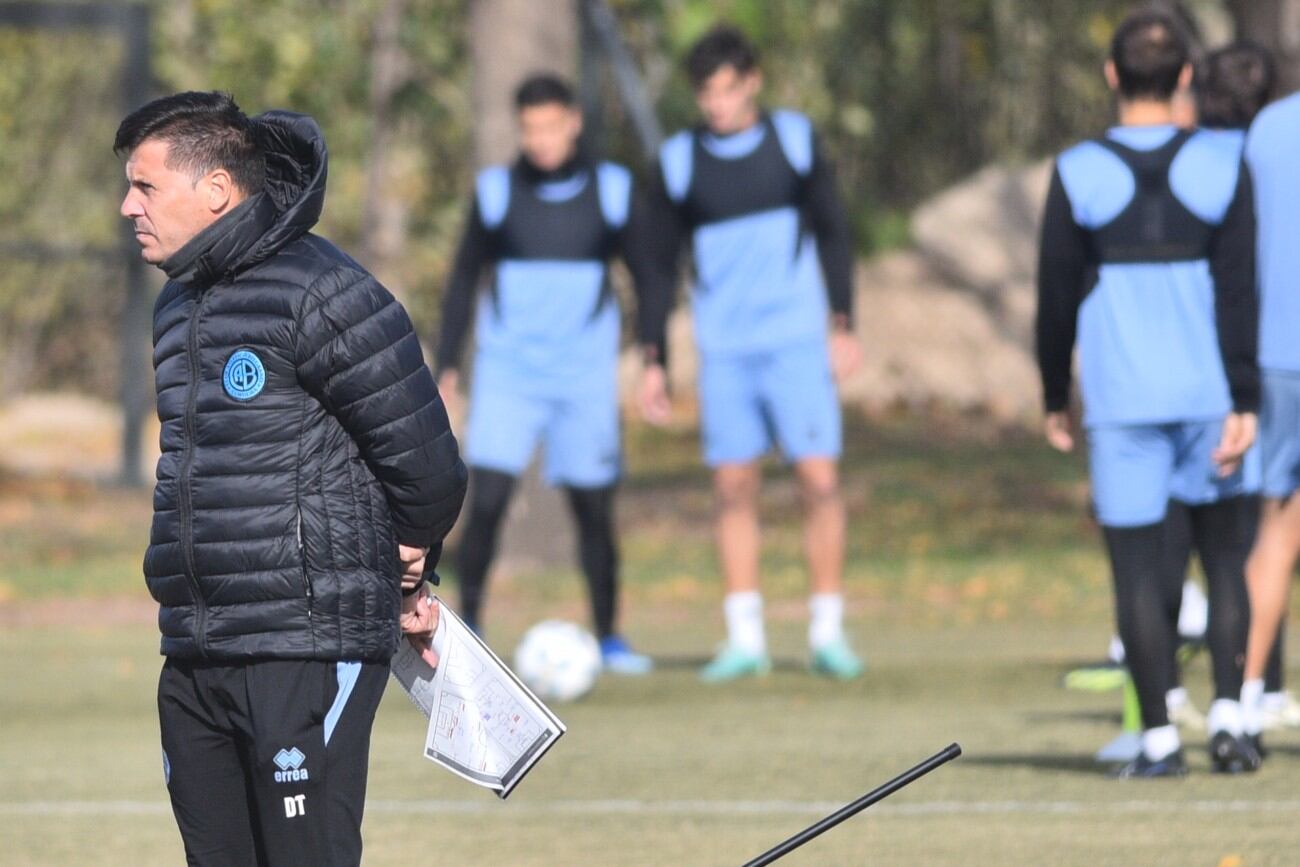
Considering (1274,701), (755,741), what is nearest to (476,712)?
(755,741)

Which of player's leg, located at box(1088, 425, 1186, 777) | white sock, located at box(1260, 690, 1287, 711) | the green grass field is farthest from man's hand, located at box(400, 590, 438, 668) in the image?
white sock, located at box(1260, 690, 1287, 711)

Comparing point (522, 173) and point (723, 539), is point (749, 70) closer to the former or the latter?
point (522, 173)

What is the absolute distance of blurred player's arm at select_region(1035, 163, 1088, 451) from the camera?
23.9ft

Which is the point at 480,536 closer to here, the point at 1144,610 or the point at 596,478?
the point at 596,478

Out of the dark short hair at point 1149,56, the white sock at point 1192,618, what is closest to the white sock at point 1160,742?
the dark short hair at point 1149,56

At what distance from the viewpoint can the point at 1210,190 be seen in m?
7.20

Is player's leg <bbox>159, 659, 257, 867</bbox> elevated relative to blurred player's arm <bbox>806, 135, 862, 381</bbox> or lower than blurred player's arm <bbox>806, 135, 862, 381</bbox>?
lower

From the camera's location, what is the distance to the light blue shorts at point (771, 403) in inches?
408

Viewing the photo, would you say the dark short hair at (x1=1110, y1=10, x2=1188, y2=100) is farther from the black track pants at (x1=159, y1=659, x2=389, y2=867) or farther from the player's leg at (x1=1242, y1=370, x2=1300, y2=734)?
the black track pants at (x1=159, y1=659, x2=389, y2=867)

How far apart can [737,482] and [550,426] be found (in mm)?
848

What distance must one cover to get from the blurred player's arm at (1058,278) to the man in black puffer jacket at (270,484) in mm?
3040

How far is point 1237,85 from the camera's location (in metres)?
8.32

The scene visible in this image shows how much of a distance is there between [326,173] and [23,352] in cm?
2370

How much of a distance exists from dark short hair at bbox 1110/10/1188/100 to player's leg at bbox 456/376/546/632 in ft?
13.1
